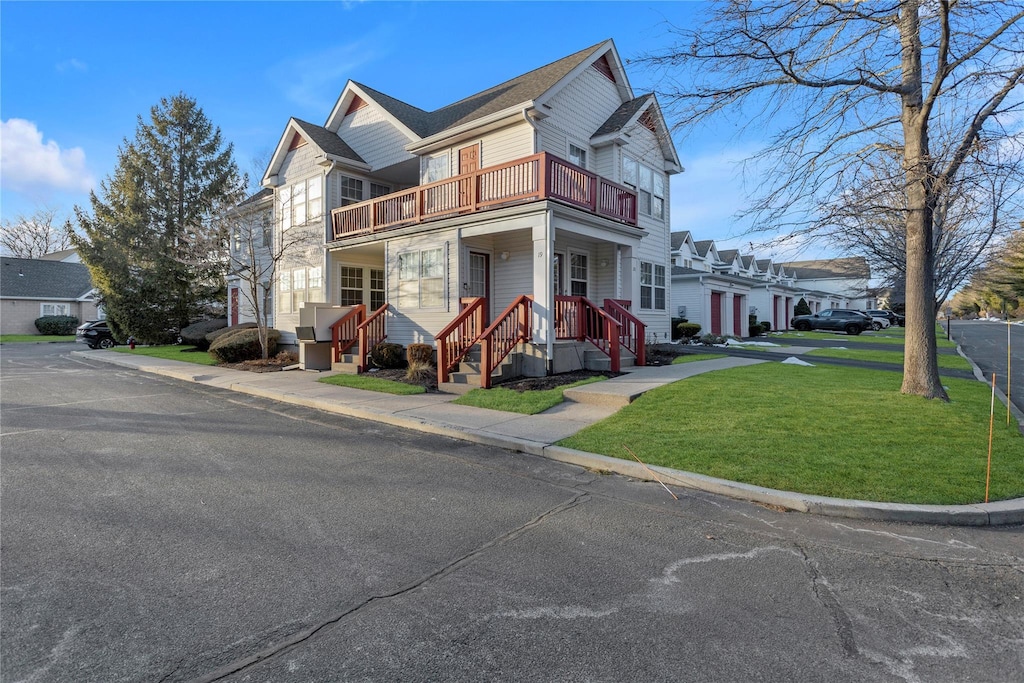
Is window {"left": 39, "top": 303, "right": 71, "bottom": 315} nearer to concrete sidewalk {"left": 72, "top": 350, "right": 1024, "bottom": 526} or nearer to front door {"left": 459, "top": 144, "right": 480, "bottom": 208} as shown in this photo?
concrete sidewalk {"left": 72, "top": 350, "right": 1024, "bottom": 526}

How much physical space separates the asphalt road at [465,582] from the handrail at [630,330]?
8.01 m

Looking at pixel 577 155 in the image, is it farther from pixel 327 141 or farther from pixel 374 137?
pixel 327 141

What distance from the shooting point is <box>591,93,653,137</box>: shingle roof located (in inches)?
628

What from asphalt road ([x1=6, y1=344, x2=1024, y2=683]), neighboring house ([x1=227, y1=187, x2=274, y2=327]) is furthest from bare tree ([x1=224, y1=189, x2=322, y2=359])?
asphalt road ([x1=6, y1=344, x2=1024, y2=683])

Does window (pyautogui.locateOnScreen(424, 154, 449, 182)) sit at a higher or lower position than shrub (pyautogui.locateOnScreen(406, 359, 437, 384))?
higher

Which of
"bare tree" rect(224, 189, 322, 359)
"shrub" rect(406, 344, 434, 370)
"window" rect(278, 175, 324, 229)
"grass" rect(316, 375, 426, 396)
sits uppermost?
"window" rect(278, 175, 324, 229)

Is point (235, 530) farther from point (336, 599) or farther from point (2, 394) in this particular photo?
point (2, 394)

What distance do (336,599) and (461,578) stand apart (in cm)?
80

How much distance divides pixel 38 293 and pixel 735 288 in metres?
52.6

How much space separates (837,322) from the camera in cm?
3619

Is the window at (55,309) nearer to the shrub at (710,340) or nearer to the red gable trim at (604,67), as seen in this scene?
the red gable trim at (604,67)

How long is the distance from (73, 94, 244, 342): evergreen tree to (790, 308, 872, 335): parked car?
3867 cm

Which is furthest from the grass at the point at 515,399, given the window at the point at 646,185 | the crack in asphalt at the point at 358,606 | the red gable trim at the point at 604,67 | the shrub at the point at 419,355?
the red gable trim at the point at 604,67

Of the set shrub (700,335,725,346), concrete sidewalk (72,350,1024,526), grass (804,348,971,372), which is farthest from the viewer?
shrub (700,335,725,346)
